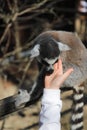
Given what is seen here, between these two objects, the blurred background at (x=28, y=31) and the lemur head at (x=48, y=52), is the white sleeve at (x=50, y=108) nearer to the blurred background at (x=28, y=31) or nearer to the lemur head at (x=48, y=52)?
the lemur head at (x=48, y=52)

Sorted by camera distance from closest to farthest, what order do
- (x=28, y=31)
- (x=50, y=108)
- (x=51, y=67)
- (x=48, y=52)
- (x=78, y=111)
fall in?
1. (x=50, y=108)
2. (x=51, y=67)
3. (x=48, y=52)
4. (x=78, y=111)
5. (x=28, y=31)

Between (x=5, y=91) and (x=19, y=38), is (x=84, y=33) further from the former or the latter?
(x=5, y=91)

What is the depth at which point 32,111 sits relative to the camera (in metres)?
4.68

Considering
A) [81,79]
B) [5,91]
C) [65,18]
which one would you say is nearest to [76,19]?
[65,18]

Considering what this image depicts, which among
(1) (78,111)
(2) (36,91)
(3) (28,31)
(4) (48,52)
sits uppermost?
(3) (28,31)

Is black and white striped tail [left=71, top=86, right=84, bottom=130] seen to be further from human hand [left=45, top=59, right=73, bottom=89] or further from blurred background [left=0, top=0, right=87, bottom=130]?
blurred background [left=0, top=0, right=87, bottom=130]

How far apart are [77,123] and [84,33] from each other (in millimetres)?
4773

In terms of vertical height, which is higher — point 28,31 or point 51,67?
point 28,31

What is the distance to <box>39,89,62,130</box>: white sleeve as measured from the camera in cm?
168

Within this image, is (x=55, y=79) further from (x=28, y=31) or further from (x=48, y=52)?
(x=28, y=31)

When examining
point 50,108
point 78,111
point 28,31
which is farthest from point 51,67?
point 28,31

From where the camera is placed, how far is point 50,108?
1680 mm

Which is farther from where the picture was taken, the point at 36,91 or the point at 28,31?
the point at 28,31

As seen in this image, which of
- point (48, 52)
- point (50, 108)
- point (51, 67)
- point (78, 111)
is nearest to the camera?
point (50, 108)
